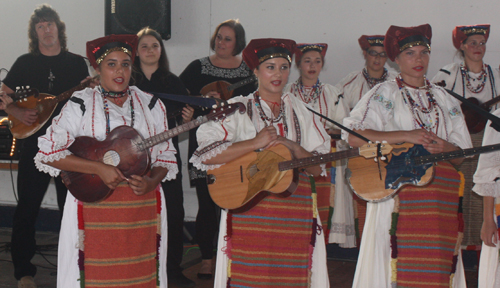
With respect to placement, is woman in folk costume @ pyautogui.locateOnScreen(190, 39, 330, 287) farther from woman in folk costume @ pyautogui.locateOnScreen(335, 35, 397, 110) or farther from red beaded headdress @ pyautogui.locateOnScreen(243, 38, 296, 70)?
woman in folk costume @ pyautogui.locateOnScreen(335, 35, 397, 110)

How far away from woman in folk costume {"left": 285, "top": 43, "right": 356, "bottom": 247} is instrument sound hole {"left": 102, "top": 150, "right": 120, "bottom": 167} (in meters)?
2.44

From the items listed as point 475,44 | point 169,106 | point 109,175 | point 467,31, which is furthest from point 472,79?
point 109,175

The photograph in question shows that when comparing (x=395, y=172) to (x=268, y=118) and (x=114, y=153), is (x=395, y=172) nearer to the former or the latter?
(x=268, y=118)

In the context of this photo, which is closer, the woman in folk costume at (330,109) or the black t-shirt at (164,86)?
the black t-shirt at (164,86)

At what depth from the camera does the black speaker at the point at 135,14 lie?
20.0 feet

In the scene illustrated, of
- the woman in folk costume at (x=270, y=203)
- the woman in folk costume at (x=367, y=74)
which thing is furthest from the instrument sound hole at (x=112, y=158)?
the woman in folk costume at (x=367, y=74)

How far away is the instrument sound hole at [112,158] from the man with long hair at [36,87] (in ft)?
4.29

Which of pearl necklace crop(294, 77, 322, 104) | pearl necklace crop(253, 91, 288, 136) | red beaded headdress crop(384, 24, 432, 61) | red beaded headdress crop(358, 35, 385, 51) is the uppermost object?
red beaded headdress crop(358, 35, 385, 51)

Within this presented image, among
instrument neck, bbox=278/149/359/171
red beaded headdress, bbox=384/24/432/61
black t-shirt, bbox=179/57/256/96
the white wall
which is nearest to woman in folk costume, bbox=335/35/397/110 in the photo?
the white wall

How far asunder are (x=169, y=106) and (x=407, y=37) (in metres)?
1.97

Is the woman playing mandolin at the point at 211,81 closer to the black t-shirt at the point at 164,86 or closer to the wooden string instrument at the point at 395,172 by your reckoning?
the black t-shirt at the point at 164,86

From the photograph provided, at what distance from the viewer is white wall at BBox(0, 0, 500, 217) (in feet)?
17.7

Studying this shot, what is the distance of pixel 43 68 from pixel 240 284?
2494mm

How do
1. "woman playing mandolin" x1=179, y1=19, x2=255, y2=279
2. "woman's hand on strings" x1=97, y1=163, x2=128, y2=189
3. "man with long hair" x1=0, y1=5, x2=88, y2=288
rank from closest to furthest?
1. "woman's hand on strings" x1=97, y1=163, x2=128, y2=189
2. "man with long hair" x1=0, y1=5, x2=88, y2=288
3. "woman playing mandolin" x1=179, y1=19, x2=255, y2=279
